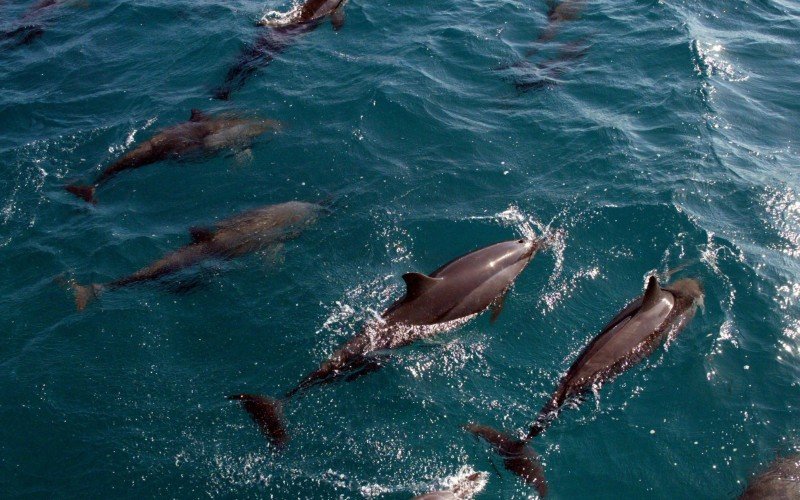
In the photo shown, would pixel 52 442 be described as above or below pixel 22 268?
below

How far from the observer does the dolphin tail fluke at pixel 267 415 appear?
27.0 ft

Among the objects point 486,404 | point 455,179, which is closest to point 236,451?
point 486,404

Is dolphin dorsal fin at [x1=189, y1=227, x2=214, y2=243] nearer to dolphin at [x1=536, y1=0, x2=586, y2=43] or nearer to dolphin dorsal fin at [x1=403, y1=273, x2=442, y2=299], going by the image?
dolphin dorsal fin at [x1=403, y1=273, x2=442, y2=299]

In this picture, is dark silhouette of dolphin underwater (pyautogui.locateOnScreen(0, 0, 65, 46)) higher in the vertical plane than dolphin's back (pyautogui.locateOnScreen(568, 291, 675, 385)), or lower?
higher

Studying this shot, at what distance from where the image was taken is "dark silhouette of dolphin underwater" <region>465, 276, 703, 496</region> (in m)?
8.03

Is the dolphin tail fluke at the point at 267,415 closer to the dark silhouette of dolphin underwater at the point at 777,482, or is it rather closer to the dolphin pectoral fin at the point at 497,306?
the dolphin pectoral fin at the point at 497,306

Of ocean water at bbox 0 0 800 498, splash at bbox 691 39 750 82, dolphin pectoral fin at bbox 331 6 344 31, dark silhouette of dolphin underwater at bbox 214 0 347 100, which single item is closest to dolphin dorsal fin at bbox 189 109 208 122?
ocean water at bbox 0 0 800 498

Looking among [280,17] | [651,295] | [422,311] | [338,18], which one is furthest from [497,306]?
[280,17]

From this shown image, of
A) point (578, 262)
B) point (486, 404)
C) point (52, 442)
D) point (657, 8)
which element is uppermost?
point (657, 8)

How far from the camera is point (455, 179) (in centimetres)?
1237

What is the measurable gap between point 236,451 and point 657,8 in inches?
660

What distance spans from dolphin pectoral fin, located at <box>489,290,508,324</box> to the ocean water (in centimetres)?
29

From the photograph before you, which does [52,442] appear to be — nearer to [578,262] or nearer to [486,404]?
[486,404]

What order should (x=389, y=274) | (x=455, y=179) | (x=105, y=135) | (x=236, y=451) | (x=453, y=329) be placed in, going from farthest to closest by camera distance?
(x=105, y=135) < (x=455, y=179) < (x=389, y=274) < (x=453, y=329) < (x=236, y=451)
